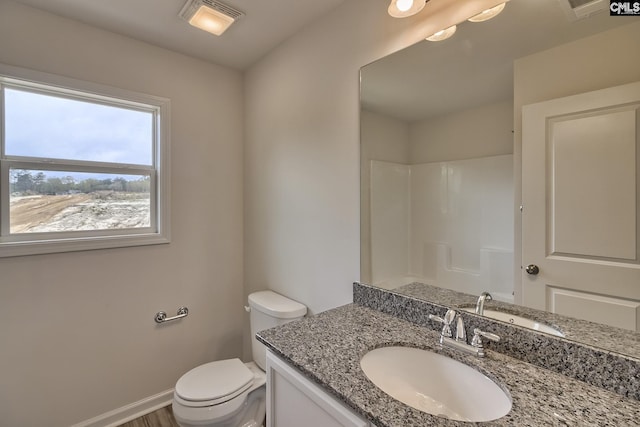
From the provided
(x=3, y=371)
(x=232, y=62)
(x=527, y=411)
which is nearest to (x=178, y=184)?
(x=232, y=62)

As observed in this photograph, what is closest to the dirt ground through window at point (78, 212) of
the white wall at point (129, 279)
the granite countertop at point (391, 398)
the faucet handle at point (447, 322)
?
the white wall at point (129, 279)

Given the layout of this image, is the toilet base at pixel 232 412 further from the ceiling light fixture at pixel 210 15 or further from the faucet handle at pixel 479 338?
the ceiling light fixture at pixel 210 15

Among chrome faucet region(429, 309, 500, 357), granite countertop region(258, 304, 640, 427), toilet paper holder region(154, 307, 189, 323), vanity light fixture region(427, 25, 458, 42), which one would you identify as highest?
vanity light fixture region(427, 25, 458, 42)

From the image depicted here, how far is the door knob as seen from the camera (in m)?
0.95

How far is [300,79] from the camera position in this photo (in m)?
1.76

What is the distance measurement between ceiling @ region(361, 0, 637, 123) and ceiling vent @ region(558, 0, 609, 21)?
0.01 metres

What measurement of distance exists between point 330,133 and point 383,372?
1161 mm

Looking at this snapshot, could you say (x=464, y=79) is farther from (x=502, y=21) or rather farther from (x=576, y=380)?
(x=576, y=380)

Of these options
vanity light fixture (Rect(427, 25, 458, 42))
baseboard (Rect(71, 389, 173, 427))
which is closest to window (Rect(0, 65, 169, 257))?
baseboard (Rect(71, 389, 173, 427))

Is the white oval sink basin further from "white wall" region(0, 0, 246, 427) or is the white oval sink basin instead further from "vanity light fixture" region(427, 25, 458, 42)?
"white wall" region(0, 0, 246, 427)

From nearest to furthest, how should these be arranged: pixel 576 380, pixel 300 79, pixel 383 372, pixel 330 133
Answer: pixel 576 380
pixel 383 372
pixel 330 133
pixel 300 79

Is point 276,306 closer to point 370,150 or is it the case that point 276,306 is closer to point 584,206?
point 370,150

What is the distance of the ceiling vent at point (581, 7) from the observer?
33.1 inches

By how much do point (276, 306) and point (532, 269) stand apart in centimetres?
133
